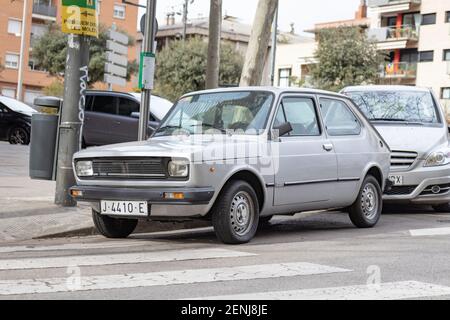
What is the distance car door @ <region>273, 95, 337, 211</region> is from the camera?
8.42 meters

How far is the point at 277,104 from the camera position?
28.3ft

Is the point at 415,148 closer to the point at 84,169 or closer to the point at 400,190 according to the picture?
the point at 400,190

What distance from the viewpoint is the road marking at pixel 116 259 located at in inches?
256

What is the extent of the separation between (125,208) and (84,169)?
79 cm

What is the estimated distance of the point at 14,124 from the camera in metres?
25.1

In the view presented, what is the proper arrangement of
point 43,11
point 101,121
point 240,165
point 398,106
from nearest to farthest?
point 240,165 → point 398,106 → point 101,121 → point 43,11

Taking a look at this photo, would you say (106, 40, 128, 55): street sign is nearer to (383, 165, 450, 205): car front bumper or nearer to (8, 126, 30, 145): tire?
(383, 165, 450, 205): car front bumper

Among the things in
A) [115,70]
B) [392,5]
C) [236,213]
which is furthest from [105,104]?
[392,5]

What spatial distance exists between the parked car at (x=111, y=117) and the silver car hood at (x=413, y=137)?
936 centimetres

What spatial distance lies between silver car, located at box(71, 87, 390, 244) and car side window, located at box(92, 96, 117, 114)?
11738mm

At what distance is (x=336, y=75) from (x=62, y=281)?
53.8 metres

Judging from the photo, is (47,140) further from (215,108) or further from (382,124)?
(382,124)

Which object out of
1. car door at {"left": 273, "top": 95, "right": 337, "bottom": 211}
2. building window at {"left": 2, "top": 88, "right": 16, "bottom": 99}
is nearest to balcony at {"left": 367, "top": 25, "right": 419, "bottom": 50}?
building window at {"left": 2, "top": 88, "right": 16, "bottom": 99}
